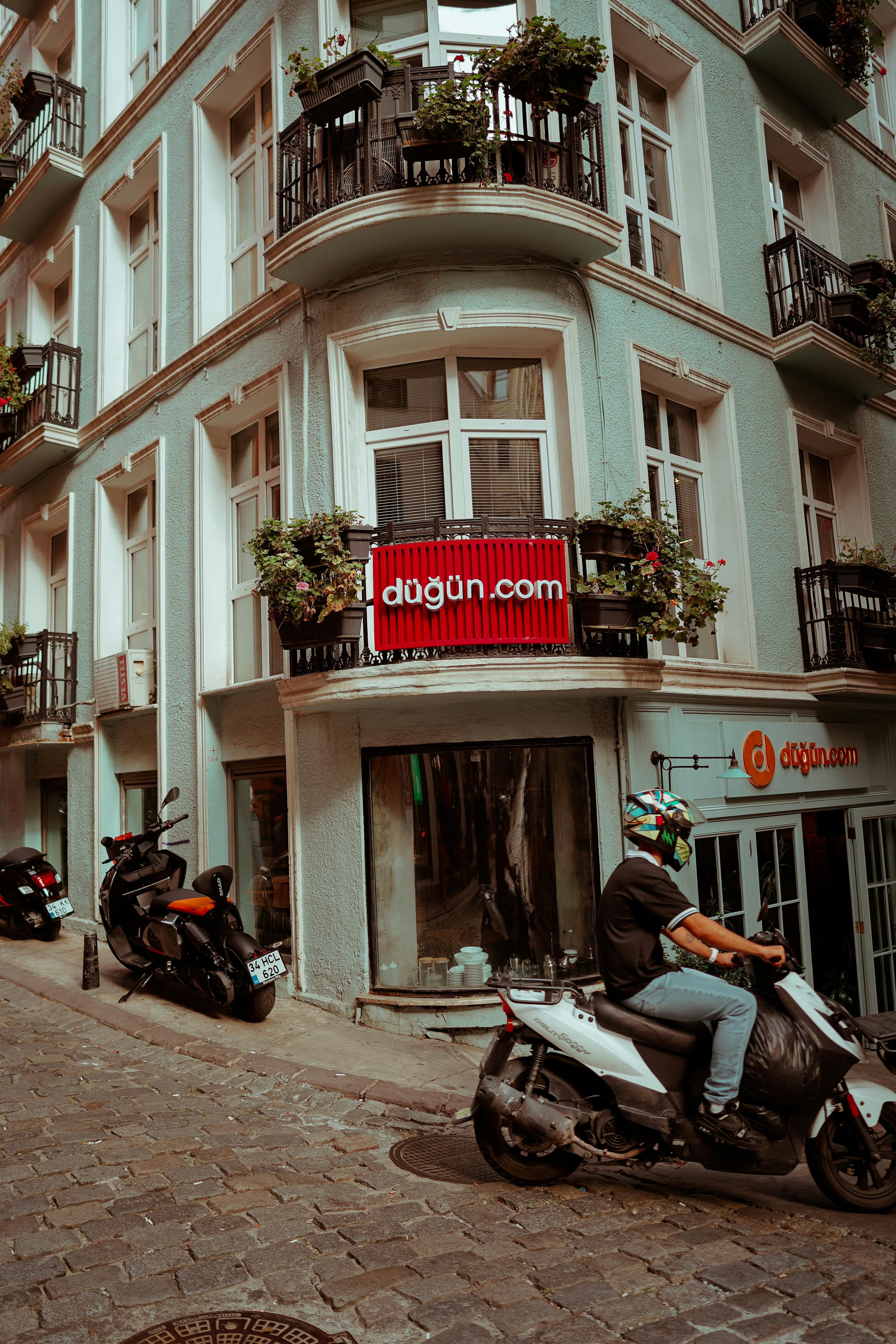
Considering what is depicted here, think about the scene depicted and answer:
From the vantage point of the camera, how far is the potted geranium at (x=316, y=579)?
775cm

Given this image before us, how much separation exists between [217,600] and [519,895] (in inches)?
188

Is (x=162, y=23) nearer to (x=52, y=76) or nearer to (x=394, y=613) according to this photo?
(x=52, y=76)

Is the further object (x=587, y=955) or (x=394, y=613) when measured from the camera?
(x=587, y=955)

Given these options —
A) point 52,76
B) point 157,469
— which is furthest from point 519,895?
point 52,76

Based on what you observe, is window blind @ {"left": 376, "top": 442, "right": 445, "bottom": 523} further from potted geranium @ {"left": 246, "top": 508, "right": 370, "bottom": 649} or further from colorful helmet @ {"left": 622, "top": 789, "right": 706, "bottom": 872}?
colorful helmet @ {"left": 622, "top": 789, "right": 706, "bottom": 872}

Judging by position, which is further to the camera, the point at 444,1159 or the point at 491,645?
the point at 491,645

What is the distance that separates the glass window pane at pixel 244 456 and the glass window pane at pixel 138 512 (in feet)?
7.50

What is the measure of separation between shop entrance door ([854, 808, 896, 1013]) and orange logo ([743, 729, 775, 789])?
80.6 inches

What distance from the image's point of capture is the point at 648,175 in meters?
10.6

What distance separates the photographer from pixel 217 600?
10.7 metres

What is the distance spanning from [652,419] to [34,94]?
10.8m

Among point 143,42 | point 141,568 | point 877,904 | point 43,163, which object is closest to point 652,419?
point 877,904

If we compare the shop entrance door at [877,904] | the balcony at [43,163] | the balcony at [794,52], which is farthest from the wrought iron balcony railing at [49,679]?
the balcony at [794,52]

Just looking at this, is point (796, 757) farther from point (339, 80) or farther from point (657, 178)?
point (339, 80)
